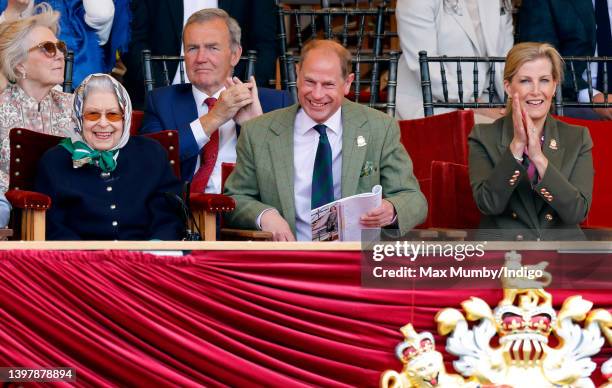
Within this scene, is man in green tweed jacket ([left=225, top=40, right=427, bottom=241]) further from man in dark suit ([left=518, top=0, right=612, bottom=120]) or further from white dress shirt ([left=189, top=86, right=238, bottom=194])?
man in dark suit ([left=518, top=0, right=612, bottom=120])

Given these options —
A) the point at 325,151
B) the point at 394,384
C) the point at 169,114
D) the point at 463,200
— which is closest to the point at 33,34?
the point at 169,114

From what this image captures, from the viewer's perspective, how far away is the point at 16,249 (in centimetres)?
335

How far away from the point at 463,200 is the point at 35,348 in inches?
73.0

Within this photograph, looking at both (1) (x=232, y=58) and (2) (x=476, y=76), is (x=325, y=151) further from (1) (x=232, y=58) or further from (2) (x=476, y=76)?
(2) (x=476, y=76)

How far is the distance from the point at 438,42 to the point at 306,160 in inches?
66.4

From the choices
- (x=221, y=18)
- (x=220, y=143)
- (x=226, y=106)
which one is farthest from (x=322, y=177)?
(x=221, y=18)

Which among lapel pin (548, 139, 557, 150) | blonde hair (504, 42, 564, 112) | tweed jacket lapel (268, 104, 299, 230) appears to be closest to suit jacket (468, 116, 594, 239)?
lapel pin (548, 139, 557, 150)

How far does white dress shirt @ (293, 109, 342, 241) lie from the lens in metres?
4.38

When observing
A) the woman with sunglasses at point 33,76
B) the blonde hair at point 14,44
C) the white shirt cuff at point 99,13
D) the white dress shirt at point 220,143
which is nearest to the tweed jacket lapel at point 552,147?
the white dress shirt at point 220,143

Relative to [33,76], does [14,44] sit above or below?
above

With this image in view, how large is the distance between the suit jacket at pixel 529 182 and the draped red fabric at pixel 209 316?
0.86m

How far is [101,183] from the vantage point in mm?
4262

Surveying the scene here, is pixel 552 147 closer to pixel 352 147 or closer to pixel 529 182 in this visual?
pixel 529 182

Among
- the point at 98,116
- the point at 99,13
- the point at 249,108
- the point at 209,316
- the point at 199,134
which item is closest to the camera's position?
the point at 209,316
